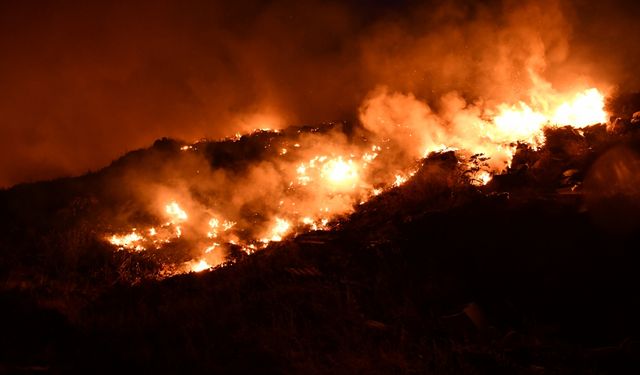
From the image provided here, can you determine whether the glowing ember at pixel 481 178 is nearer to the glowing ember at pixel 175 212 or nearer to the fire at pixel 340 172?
the fire at pixel 340 172

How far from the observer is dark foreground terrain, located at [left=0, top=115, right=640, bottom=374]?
5.26m

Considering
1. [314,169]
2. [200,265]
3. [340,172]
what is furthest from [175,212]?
[340,172]

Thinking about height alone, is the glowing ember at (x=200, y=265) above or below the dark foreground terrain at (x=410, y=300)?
above

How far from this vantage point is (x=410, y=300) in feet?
22.0

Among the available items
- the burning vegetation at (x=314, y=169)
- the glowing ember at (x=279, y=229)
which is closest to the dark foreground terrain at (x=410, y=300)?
the burning vegetation at (x=314, y=169)

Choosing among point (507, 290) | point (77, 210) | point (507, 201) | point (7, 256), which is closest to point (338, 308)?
point (507, 290)

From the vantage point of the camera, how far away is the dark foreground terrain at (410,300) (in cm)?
526

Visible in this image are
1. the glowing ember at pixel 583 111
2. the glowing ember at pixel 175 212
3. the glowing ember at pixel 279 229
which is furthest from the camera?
the glowing ember at pixel 175 212

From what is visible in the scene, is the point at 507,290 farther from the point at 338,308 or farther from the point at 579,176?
the point at 579,176

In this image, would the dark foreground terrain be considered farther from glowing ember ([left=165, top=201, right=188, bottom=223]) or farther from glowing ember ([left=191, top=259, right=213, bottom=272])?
glowing ember ([left=165, top=201, right=188, bottom=223])

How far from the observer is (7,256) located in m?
12.5

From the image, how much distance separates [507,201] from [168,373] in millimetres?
5802

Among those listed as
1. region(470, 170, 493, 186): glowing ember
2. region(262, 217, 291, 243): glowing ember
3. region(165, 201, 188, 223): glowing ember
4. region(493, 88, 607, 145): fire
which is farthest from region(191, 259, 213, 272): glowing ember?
region(493, 88, 607, 145): fire

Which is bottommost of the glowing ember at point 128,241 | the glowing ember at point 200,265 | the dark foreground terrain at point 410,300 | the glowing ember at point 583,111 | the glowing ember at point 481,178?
the dark foreground terrain at point 410,300
